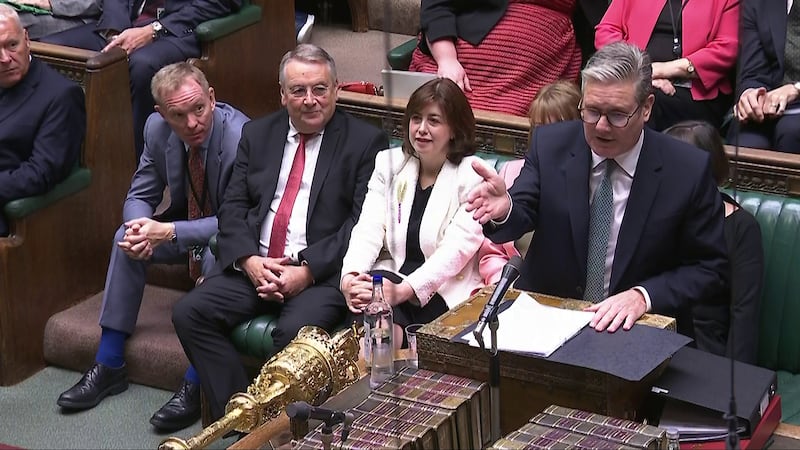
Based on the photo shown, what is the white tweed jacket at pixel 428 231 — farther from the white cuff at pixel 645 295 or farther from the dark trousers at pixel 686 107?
the white cuff at pixel 645 295

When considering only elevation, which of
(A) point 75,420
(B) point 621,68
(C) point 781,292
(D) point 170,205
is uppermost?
(B) point 621,68

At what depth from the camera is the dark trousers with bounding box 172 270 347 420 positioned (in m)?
3.58

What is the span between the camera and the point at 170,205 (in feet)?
13.3

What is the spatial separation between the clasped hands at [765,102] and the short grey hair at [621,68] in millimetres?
1038

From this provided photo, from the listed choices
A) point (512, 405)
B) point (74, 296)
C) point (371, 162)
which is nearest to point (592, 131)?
point (512, 405)

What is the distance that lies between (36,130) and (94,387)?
805mm

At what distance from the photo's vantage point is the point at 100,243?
4414 millimetres

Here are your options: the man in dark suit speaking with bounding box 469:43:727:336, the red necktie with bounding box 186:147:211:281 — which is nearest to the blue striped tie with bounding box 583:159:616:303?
the man in dark suit speaking with bounding box 469:43:727:336

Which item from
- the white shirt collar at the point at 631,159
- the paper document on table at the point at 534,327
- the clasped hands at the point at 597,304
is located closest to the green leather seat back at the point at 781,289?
the white shirt collar at the point at 631,159

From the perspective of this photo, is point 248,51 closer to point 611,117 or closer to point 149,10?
point 149,10

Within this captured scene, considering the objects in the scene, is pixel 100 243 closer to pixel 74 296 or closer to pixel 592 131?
pixel 74 296

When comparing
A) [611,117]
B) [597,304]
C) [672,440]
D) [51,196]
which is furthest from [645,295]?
[51,196]

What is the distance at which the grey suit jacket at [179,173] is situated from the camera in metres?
3.91

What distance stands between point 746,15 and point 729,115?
282 millimetres
